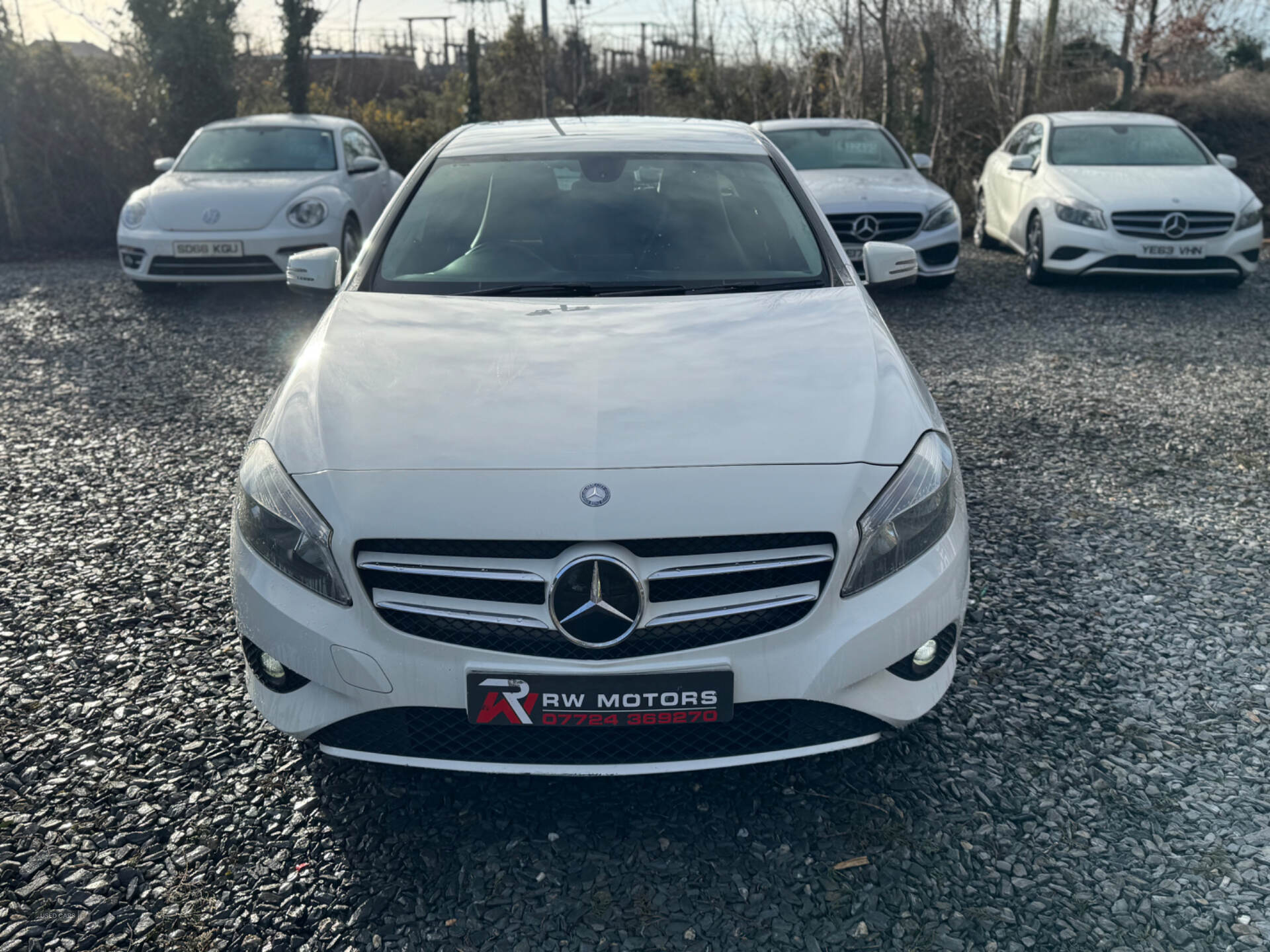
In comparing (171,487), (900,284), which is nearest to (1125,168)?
(900,284)

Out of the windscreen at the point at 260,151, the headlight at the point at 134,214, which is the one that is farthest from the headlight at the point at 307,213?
the headlight at the point at 134,214

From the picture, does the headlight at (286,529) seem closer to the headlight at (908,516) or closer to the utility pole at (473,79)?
the headlight at (908,516)

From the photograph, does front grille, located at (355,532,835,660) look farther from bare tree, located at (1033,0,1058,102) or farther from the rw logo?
bare tree, located at (1033,0,1058,102)

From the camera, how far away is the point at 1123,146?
405 inches

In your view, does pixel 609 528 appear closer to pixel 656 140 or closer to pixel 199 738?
pixel 199 738

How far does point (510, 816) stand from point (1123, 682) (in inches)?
72.6

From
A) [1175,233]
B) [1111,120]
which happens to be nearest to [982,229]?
[1111,120]

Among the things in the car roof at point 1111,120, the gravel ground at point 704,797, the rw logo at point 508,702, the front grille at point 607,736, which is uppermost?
the car roof at point 1111,120

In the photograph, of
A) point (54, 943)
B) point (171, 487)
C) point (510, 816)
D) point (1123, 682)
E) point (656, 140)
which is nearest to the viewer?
point (54, 943)

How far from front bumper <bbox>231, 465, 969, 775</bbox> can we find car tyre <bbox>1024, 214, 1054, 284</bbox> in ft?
26.6

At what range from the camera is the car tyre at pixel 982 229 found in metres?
11.9

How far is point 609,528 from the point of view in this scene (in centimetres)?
223

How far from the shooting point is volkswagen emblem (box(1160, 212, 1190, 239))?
9078 mm

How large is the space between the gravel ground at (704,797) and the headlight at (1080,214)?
5.14 m
